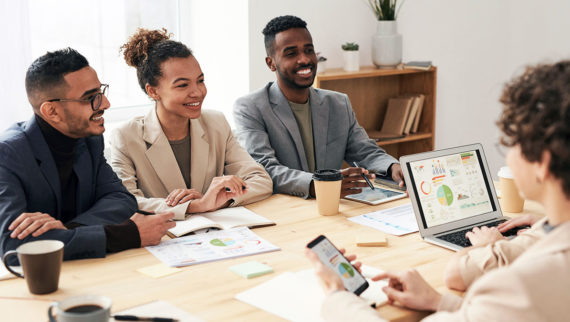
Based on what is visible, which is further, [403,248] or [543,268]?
[403,248]

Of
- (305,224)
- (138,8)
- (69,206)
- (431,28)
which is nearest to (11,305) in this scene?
(69,206)

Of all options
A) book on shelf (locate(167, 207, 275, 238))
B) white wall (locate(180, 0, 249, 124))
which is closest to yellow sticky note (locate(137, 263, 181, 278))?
book on shelf (locate(167, 207, 275, 238))

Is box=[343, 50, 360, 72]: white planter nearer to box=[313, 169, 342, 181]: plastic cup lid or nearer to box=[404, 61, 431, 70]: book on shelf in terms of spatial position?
box=[404, 61, 431, 70]: book on shelf

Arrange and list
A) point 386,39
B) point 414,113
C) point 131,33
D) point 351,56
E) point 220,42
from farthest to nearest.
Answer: point 414,113 → point 386,39 → point 351,56 → point 220,42 → point 131,33

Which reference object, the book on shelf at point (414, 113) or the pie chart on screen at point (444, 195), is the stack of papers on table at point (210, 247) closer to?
the pie chart on screen at point (444, 195)

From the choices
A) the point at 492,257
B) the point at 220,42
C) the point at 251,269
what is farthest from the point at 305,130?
the point at 492,257

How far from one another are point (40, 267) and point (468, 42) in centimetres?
401

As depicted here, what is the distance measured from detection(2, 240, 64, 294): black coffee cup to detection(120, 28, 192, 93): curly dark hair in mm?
1200

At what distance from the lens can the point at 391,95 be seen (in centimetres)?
447

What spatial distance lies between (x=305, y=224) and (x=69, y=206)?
0.78m

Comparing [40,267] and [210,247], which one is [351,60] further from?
[40,267]

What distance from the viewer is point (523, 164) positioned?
1099 millimetres

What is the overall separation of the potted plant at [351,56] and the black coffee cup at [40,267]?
2733mm

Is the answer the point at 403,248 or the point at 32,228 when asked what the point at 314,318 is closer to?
the point at 403,248
